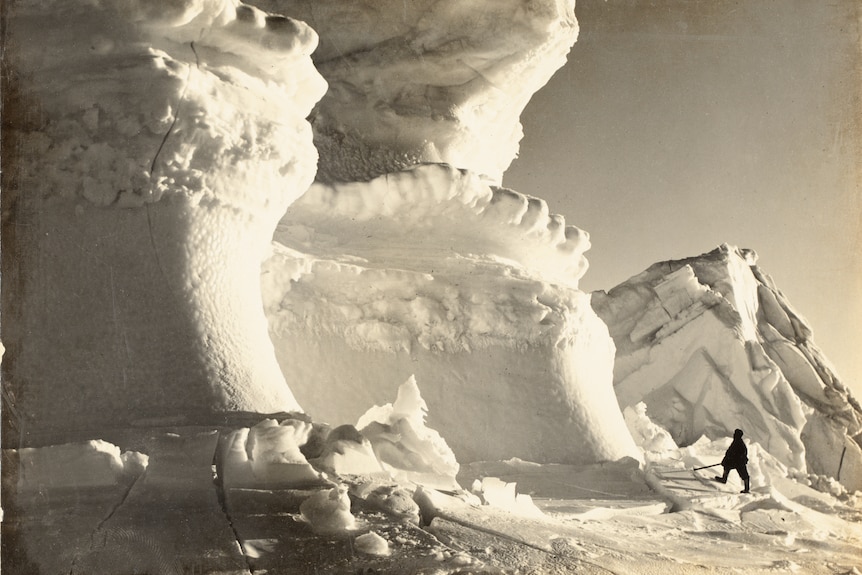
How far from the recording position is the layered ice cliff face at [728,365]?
753 cm

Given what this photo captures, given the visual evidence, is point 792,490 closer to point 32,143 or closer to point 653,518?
point 653,518

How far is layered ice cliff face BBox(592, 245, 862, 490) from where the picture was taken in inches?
296

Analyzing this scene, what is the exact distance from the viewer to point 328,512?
2973mm

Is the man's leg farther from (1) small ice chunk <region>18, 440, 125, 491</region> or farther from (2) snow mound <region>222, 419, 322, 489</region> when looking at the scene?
(1) small ice chunk <region>18, 440, 125, 491</region>

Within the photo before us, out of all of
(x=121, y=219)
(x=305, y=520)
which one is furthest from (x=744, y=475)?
(x=121, y=219)

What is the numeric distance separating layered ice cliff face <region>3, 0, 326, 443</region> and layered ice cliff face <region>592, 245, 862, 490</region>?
15.9 ft

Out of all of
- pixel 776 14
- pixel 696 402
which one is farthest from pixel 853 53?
pixel 696 402

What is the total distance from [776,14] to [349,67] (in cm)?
209

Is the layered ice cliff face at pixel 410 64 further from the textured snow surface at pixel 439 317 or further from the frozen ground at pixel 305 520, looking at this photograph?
the frozen ground at pixel 305 520

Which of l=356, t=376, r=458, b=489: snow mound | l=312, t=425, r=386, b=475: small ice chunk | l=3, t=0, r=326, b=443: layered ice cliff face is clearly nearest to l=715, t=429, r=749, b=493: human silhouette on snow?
l=356, t=376, r=458, b=489: snow mound

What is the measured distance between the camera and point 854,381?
800 centimetres

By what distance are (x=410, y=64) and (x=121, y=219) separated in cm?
239

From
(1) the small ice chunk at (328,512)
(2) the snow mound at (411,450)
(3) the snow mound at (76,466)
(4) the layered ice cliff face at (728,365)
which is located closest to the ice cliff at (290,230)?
(3) the snow mound at (76,466)

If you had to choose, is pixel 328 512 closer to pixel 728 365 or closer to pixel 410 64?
pixel 410 64
